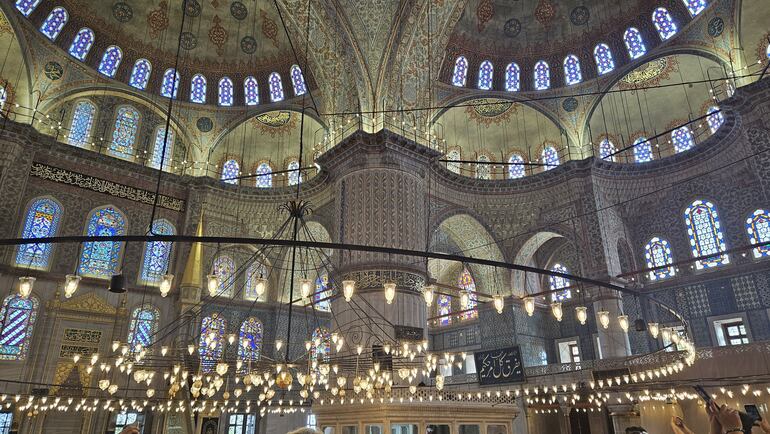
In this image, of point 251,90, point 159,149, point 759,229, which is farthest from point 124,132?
point 759,229

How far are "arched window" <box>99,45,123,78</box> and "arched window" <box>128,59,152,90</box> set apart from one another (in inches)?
22.1

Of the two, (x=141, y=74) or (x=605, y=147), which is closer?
(x=141, y=74)

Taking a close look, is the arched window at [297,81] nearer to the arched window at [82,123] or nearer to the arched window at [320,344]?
the arched window at [82,123]

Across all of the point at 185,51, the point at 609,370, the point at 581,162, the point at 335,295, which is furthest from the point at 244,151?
the point at 609,370

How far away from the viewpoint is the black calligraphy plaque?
1706cm

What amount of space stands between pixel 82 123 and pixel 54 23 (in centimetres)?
330

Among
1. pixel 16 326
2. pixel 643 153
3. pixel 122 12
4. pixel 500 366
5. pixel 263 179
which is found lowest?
pixel 500 366

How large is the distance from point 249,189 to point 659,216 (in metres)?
15.0

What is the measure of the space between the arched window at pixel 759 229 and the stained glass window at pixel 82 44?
2229 centimetres

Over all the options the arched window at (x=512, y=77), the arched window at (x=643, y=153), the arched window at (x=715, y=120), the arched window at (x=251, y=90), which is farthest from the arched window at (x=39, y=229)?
the arched window at (x=715, y=120)

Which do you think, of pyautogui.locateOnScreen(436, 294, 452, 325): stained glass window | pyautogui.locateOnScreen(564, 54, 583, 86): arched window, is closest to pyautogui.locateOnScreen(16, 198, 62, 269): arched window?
pyautogui.locateOnScreen(436, 294, 452, 325): stained glass window

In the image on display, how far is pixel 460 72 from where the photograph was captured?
1952 centimetres

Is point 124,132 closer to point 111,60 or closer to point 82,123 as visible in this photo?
point 82,123

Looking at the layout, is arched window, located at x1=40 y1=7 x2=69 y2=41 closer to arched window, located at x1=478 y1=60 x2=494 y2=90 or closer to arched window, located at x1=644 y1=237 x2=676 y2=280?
arched window, located at x1=478 y1=60 x2=494 y2=90
